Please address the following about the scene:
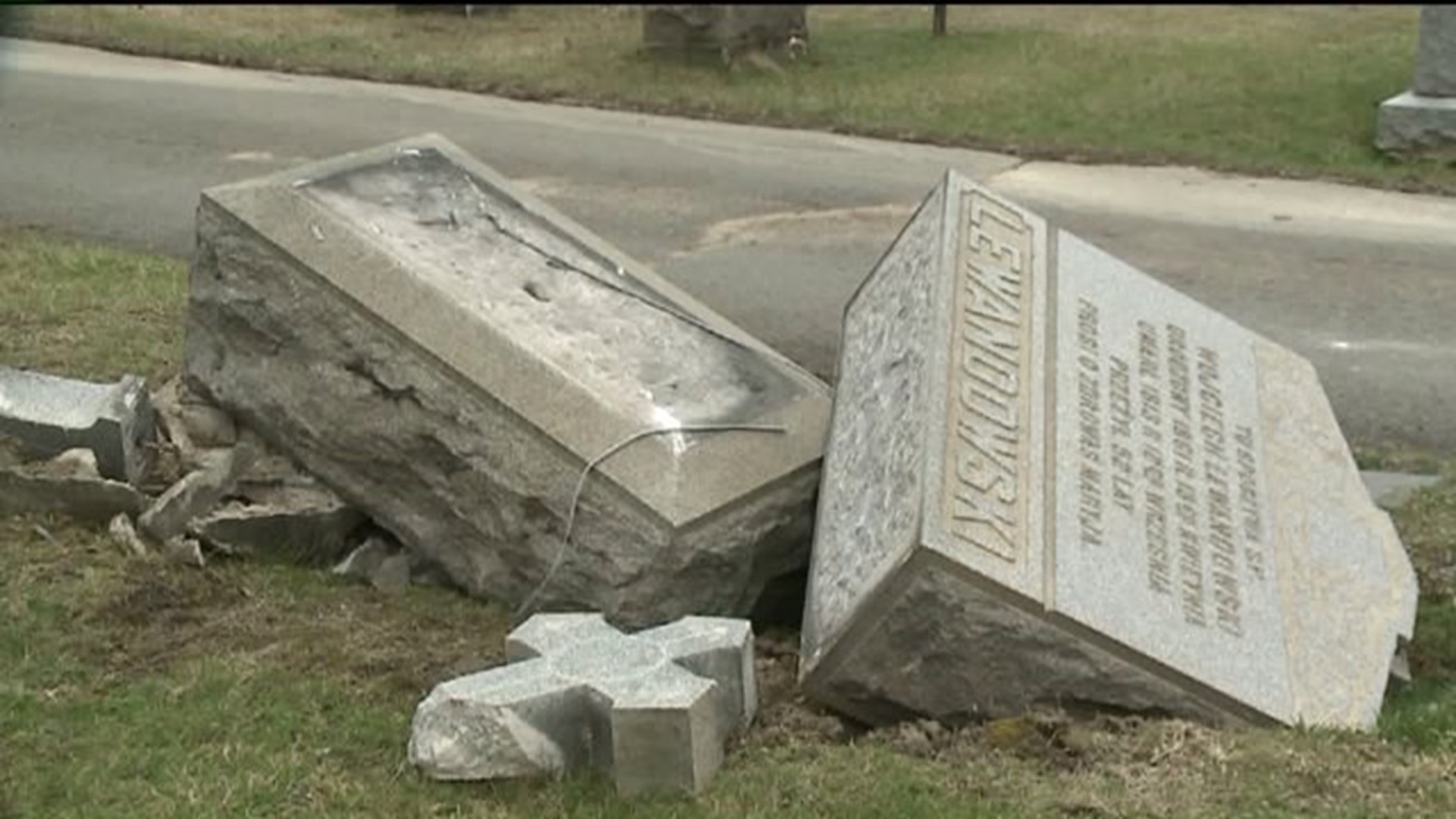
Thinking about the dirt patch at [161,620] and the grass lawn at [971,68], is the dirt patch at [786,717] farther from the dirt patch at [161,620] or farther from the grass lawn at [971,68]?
the grass lawn at [971,68]

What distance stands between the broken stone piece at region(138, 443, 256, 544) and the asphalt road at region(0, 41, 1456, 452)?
275 cm

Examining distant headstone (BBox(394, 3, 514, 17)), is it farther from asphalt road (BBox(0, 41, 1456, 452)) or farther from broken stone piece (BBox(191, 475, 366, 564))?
broken stone piece (BBox(191, 475, 366, 564))

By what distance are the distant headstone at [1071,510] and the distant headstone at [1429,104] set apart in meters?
6.22

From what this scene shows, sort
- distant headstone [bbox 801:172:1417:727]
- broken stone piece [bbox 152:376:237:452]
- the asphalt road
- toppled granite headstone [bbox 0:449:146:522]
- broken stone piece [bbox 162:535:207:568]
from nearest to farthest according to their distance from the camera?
distant headstone [bbox 801:172:1417:727], broken stone piece [bbox 162:535:207:568], toppled granite headstone [bbox 0:449:146:522], broken stone piece [bbox 152:376:237:452], the asphalt road

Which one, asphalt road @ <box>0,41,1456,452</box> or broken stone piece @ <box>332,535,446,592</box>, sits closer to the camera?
broken stone piece @ <box>332,535,446,592</box>

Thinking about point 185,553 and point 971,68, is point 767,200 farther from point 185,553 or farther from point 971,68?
point 185,553

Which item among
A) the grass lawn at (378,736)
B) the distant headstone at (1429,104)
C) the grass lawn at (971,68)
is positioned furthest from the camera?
the grass lawn at (971,68)

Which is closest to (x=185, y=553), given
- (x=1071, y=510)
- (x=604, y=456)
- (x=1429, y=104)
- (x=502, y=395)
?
(x=502, y=395)

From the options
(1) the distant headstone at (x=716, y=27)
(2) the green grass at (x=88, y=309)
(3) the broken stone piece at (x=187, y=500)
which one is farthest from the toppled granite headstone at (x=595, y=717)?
(1) the distant headstone at (x=716, y=27)

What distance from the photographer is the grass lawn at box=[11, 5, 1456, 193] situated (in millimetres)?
12773

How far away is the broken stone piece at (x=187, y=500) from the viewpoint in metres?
5.86

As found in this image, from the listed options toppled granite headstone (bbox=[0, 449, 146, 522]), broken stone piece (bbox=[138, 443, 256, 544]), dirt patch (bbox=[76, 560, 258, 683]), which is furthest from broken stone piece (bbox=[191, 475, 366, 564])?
toppled granite headstone (bbox=[0, 449, 146, 522])

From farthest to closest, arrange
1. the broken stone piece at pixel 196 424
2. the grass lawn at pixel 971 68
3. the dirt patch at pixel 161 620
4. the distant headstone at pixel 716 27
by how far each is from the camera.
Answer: the distant headstone at pixel 716 27, the grass lawn at pixel 971 68, the broken stone piece at pixel 196 424, the dirt patch at pixel 161 620

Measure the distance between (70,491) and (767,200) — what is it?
18.8 feet
